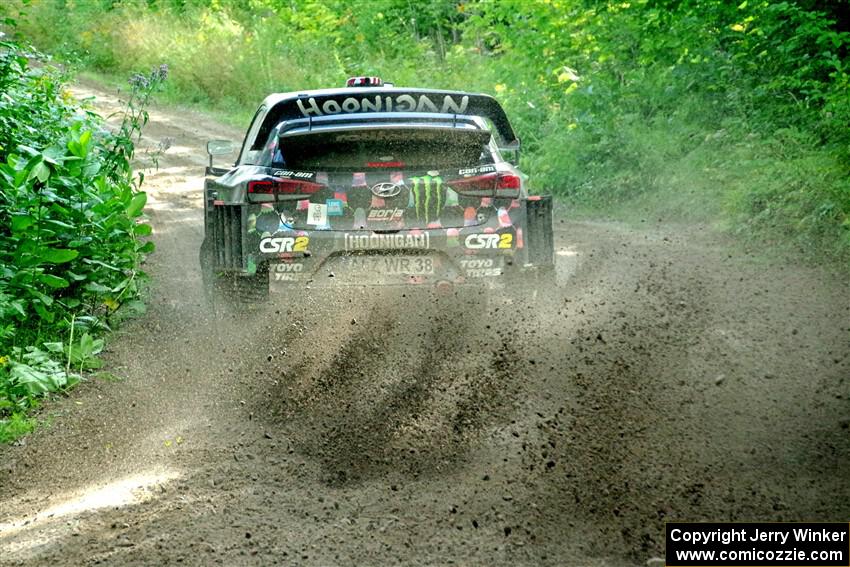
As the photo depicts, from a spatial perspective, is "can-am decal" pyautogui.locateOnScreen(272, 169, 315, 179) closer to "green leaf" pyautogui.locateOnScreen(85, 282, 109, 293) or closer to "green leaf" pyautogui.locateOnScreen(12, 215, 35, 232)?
"green leaf" pyautogui.locateOnScreen(12, 215, 35, 232)

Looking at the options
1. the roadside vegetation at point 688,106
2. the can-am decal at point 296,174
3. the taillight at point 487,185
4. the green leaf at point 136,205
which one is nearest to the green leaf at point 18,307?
the green leaf at point 136,205

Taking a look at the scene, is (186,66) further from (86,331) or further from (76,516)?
(76,516)

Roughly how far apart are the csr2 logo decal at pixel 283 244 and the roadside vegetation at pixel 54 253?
1.25 m

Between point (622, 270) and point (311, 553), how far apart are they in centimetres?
558

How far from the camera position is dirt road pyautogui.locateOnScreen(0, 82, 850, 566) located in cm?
406

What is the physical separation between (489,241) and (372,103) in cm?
165

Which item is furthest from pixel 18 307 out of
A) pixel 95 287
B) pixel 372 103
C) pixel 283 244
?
pixel 372 103

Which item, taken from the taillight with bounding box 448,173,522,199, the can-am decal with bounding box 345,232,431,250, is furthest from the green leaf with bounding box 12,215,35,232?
the taillight with bounding box 448,173,522,199

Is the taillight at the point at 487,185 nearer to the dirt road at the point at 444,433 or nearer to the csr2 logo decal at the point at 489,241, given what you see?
the csr2 logo decal at the point at 489,241

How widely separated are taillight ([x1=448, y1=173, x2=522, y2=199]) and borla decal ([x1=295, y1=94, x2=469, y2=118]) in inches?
48.0

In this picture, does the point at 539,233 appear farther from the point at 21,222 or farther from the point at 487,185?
the point at 21,222

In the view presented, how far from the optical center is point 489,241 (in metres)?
Result: 6.51

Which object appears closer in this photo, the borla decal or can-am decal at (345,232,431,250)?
can-am decal at (345,232,431,250)

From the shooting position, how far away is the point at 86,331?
7.25m
